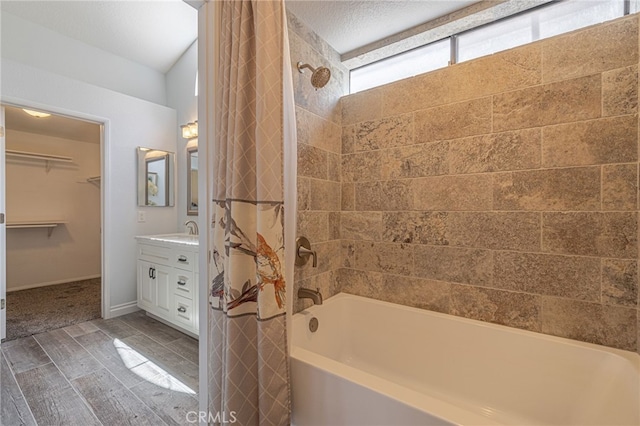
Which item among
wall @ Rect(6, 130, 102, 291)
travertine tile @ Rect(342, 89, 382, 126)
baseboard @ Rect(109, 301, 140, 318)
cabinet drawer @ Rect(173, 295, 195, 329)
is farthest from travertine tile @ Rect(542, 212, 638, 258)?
wall @ Rect(6, 130, 102, 291)

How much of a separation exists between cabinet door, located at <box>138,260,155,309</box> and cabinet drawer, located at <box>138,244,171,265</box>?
0.23 ft

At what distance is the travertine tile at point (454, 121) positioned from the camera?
148cm

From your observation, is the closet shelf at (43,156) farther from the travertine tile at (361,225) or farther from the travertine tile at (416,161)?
the travertine tile at (416,161)

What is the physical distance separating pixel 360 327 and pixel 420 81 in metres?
1.61

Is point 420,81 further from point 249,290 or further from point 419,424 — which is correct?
point 419,424

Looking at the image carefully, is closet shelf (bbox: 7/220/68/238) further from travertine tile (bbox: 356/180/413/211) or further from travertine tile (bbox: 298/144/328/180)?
travertine tile (bbox: 356/180/413/211)

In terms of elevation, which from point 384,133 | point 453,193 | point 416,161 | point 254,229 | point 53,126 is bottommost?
point 254,229

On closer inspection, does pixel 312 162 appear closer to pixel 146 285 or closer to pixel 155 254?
pixel 155 254

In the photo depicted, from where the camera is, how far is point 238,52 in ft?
3.49

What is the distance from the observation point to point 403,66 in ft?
6.40

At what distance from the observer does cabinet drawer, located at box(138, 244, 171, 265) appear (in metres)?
2.58

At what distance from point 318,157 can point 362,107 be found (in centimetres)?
50

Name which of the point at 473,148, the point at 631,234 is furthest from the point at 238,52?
the point at 631,234

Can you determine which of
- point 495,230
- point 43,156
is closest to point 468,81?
point 495,230
